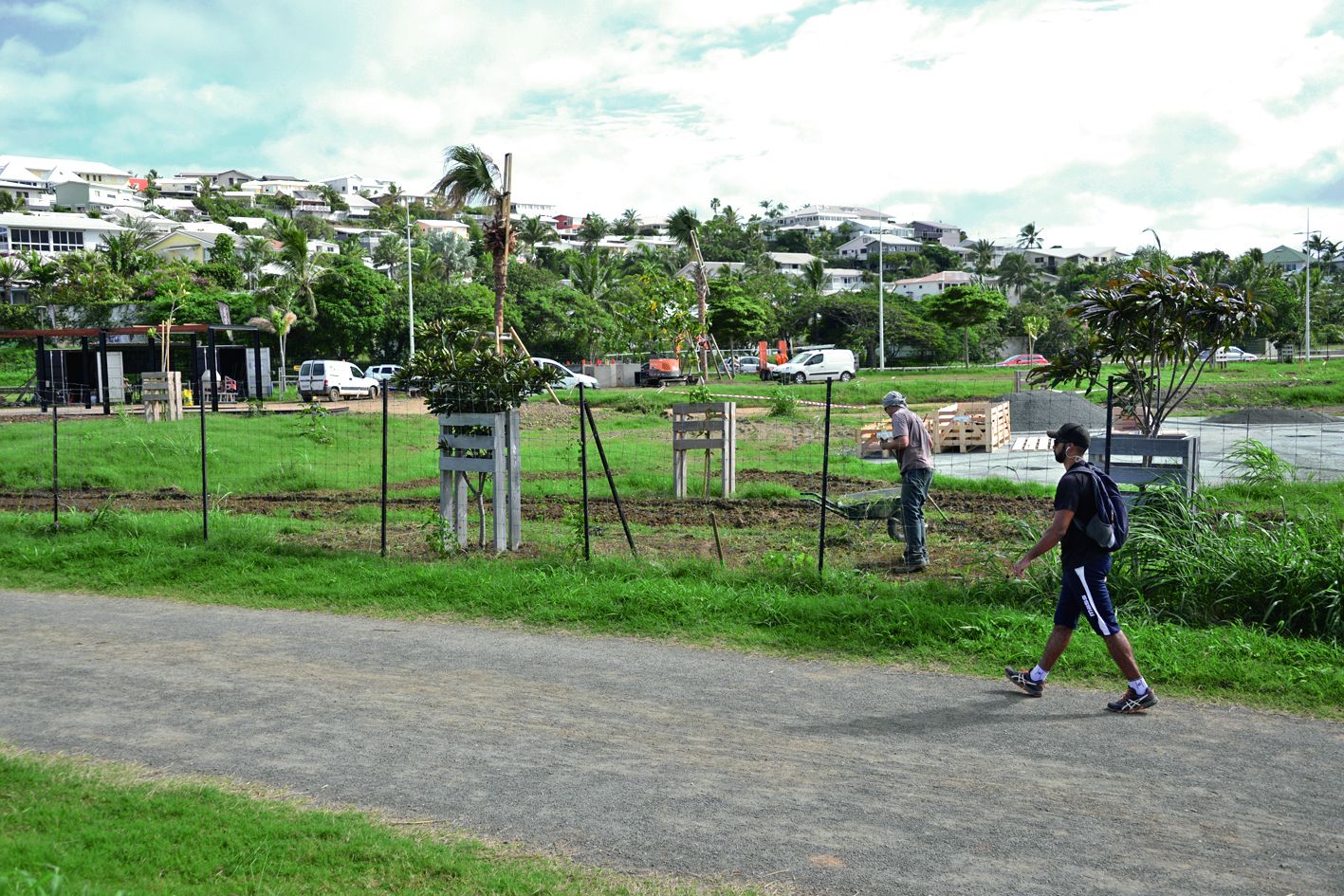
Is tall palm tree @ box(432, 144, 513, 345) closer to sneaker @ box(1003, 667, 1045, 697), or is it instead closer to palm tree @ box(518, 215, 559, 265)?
sneaker @ box(1003, 667, 1045, 697)

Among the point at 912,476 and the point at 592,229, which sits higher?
the point at 592,229

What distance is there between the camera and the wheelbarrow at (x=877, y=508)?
1282cm

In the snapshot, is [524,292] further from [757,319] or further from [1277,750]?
[1277,750]

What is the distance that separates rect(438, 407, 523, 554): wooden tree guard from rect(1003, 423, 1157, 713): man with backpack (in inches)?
248

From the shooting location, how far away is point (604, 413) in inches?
1391

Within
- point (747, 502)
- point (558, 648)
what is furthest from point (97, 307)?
point (558, 648)

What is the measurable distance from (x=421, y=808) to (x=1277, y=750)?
4.70m

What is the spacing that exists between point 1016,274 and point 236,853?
120 metres

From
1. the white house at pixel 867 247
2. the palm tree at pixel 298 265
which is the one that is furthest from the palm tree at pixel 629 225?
the palm tree at pixel 298 265

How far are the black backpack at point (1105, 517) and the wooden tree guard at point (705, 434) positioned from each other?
9635mm

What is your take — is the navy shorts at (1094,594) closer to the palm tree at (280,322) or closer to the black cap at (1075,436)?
the black cap at (1075,436)

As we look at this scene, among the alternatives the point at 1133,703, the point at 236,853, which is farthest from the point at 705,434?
the point at 236,853

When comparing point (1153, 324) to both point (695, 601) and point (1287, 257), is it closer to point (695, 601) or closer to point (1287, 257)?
point (695, 601)

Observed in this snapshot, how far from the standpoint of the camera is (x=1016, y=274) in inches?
4611
